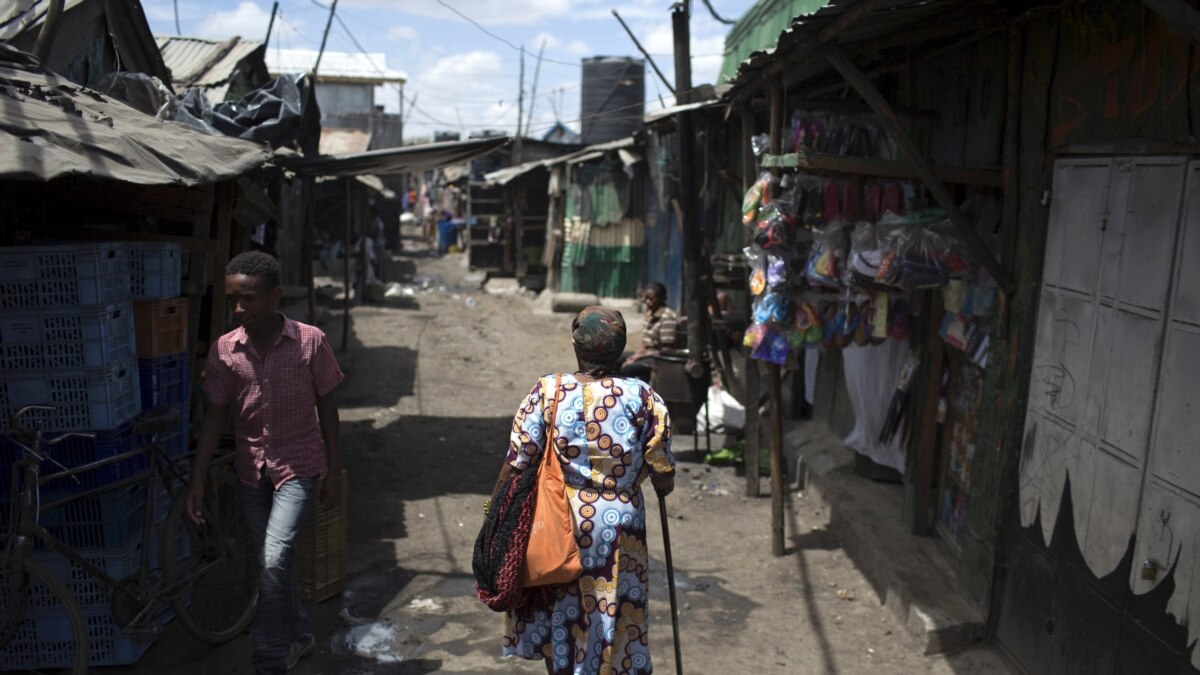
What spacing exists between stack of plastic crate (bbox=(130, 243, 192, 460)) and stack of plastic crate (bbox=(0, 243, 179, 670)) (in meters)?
0.09

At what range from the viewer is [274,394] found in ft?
13.8

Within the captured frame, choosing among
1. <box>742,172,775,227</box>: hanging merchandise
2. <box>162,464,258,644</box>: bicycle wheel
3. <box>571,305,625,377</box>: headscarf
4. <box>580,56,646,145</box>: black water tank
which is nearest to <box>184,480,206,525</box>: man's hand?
<box>162,464,258,644</box>: bicycle wheel

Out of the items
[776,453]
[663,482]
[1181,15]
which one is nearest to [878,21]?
[1181,15]

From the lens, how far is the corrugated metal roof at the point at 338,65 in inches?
1500

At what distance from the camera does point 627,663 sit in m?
3.80

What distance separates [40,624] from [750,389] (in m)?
5.29

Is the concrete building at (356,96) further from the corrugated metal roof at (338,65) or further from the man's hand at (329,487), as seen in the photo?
the man's hand at (329,487)

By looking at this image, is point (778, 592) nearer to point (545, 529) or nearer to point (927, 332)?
point (927, 332)

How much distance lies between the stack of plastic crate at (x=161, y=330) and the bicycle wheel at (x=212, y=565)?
0.36 metres

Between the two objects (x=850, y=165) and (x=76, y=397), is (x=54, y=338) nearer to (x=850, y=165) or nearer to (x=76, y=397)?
(x=76, y=397)

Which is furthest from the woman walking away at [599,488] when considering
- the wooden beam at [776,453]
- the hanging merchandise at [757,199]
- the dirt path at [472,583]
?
the wooden beam at [776,453]

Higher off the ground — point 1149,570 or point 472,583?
point 1149,570

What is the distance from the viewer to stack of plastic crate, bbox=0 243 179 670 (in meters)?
4.20

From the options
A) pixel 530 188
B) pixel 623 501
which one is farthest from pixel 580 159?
pixel 623 501
